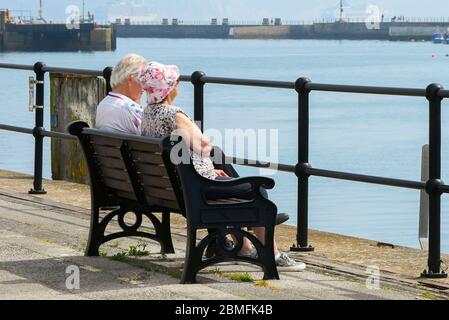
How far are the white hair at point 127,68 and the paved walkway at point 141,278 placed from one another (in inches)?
38.5

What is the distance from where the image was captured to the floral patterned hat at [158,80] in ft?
22.4

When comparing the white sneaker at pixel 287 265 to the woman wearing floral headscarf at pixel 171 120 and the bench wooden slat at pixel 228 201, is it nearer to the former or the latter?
the woman wearing floral headscarf at pixel 171 120

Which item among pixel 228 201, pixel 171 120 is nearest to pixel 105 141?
pixel 171 120

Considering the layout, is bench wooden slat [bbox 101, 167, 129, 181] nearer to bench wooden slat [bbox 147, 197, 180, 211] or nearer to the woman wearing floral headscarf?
bench wooden slat [bbox 147, 197, 180, 211]

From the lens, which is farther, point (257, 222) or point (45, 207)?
point (45, 207)

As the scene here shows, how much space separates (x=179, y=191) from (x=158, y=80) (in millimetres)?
576

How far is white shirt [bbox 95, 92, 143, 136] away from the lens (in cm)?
747

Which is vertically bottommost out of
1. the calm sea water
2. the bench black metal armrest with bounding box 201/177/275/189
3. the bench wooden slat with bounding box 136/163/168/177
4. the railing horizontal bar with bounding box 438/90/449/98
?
the calm sea water

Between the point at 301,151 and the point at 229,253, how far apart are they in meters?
1.68

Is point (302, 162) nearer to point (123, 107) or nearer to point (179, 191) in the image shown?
point (123, 107)

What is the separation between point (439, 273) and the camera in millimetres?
7504

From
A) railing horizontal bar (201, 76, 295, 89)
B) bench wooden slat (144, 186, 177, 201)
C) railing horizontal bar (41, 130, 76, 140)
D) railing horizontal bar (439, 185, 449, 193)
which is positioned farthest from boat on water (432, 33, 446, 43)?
bench wooden slat (144, 186, 177, 201)

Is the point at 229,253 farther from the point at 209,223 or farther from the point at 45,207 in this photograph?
the point at 45,207

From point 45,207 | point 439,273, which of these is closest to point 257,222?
point 439,273
